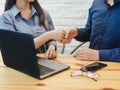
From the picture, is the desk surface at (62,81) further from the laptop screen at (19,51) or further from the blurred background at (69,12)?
the blurred background at (69,12)

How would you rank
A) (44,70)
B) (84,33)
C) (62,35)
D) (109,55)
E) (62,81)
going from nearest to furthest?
(62,81), (44,70), (109,55), (62,35), (84,33)

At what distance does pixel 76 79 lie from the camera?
3.88ft

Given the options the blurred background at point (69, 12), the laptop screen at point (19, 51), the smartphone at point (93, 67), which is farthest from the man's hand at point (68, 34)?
the blurred background at point (69, 12)

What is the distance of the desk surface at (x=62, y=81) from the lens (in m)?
1.10

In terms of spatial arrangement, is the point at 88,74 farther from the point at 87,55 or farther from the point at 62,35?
the point at 62,35

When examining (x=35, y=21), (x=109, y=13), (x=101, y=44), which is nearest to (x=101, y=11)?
(x=109, y=13)

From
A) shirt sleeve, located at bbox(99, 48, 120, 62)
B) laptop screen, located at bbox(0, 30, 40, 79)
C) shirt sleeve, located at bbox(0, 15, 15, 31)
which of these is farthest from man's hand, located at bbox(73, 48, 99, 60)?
shirt sleeve, located at bbox(0, 15, 15, 31)

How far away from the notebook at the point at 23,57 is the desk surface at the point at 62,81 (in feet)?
0.11

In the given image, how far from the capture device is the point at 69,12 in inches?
98.4

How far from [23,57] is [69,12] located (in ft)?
4.59

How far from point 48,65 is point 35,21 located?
0.69 meters

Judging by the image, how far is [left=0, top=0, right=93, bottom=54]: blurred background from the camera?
247 cm

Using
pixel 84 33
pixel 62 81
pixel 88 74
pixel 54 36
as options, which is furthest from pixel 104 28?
pixel 62 81

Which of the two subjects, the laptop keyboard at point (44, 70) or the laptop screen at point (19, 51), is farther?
the laptop keyboard at point (44, 70)
